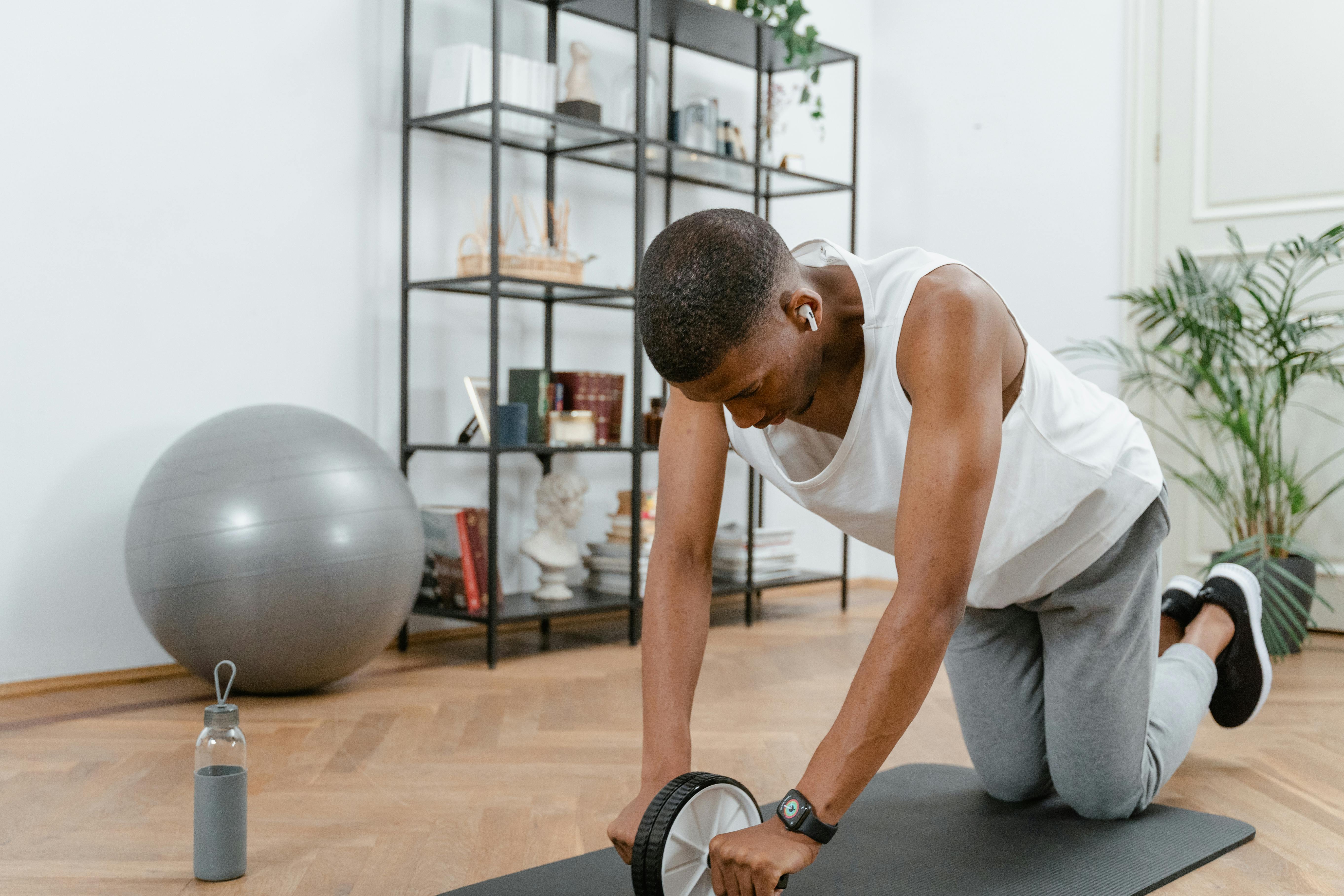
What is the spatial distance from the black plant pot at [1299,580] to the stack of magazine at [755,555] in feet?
4.10

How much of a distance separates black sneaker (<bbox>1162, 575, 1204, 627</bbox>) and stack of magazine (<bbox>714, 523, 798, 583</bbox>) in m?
1.63

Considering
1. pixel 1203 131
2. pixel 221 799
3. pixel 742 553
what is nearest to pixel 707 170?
pixel 742 553

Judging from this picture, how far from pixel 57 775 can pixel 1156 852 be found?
1.70m

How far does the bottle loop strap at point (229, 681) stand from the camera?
1551mm

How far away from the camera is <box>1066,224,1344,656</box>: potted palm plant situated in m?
3.13

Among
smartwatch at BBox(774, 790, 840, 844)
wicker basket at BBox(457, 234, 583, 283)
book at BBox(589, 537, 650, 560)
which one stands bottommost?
book at BBox(589, 537, 650, 560)

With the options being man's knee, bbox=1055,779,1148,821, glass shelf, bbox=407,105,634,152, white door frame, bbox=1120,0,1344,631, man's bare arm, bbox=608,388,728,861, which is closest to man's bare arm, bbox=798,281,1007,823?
man's bare arm, bbox=608,388,728,861

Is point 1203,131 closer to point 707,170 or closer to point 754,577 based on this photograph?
point 707,170

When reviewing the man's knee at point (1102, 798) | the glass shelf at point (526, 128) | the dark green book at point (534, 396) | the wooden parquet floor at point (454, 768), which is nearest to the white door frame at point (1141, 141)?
the wooden parquet floor at point (454, 768)

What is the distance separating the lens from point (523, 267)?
9.78 ft

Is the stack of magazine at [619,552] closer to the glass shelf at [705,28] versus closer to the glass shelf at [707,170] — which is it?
the glass shelf at [707,170]

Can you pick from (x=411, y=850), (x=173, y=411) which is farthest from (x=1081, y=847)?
(x=173, y=411)

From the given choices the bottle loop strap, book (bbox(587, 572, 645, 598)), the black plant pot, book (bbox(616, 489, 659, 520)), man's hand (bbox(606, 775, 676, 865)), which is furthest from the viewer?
book (bbox(616, 489, 659, 520))

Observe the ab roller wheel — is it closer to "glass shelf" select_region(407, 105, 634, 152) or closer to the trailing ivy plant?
"glass shelf" select_region(407, 105, 634, 152)
